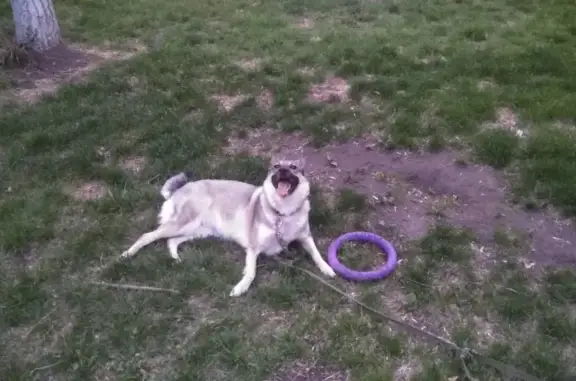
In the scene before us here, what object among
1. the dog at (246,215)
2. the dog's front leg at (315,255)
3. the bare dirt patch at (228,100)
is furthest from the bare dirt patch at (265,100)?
the dog's front leg at (315,255)

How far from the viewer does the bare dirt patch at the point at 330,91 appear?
21.2ft

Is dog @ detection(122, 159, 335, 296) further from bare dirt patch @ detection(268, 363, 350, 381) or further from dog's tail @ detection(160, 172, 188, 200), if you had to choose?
bare dirt patch @ detection(268, 363, 350, 381)

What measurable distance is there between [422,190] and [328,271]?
1.34 m

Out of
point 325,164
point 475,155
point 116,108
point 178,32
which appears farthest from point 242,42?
point 475,155

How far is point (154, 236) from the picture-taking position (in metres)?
4.41

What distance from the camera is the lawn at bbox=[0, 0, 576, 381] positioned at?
3561 mm

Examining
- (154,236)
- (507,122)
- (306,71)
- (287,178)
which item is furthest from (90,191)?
(507,122)

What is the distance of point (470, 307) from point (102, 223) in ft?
9.54

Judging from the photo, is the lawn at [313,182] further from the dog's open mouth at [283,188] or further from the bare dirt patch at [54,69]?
the dog's open mouth at [283,188]

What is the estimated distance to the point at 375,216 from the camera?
4723 mm

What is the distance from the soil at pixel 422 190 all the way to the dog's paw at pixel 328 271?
63 cm

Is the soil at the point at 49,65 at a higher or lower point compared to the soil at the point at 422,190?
higher

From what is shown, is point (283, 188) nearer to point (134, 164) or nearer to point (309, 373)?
point (309, 373)

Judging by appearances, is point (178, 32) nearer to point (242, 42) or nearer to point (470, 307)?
point (242, 42)
